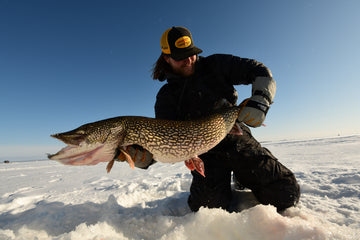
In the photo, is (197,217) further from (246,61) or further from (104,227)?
(246,61)

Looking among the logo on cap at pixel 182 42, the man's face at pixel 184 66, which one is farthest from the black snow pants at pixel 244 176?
the logo on cap at pixel 182 42

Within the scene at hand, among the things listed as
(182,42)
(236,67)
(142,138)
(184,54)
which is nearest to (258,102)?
(236,67)

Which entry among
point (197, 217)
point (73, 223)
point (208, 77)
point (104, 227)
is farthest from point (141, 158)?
point (208, 77)

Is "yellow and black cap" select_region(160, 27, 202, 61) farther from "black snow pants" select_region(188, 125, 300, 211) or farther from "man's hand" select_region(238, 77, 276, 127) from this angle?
"black snow pants" select_region(188, 125, 300, 211)

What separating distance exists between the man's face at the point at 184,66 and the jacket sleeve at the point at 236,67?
0.32m

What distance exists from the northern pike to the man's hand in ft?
0.83

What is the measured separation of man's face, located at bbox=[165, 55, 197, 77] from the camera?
2.62m

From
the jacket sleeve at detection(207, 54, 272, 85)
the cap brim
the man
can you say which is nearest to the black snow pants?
the man

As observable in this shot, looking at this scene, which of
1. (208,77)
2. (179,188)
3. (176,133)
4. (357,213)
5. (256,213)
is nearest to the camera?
(256,213)

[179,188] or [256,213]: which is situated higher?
[256,213]

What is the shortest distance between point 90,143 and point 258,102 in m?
2.03

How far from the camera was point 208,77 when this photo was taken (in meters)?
2.74

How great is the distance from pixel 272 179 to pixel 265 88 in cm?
123

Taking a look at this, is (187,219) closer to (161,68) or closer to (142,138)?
(142,138)
